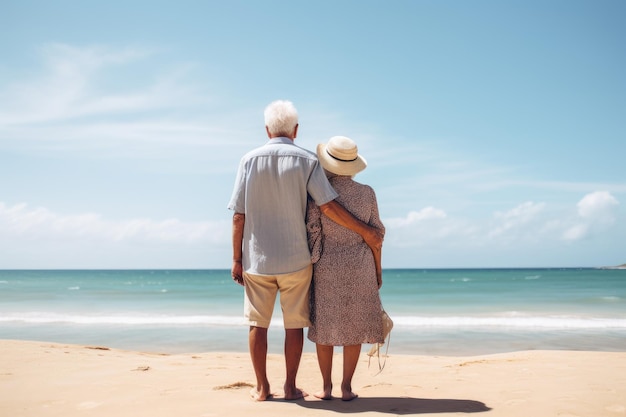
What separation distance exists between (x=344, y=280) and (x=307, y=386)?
149 centimetres

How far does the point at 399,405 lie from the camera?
130 inches

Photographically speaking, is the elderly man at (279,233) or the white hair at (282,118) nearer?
the elderly man at (279,233)

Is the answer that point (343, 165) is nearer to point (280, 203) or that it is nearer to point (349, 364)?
point (280, 203)

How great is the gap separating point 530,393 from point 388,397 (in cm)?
95

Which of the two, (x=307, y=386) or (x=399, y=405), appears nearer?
(x=399, y=405)

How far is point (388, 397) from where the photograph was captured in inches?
142

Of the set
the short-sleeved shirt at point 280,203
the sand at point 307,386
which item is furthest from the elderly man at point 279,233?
the sand at point 307,386

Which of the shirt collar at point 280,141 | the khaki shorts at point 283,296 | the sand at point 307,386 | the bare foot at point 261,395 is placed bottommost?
the sand at point 307,386

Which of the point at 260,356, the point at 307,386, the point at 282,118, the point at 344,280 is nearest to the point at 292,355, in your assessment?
the point at 260,356

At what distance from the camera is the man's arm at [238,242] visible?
3.37 meters

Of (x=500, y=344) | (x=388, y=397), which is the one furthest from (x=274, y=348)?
(x=388, y=397)

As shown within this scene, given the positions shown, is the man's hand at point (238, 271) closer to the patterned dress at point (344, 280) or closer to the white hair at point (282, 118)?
the patterned dress at point (344, 280)

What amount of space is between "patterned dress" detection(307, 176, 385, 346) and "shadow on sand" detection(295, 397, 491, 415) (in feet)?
1.19

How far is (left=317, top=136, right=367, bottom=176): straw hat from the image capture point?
130 inches
